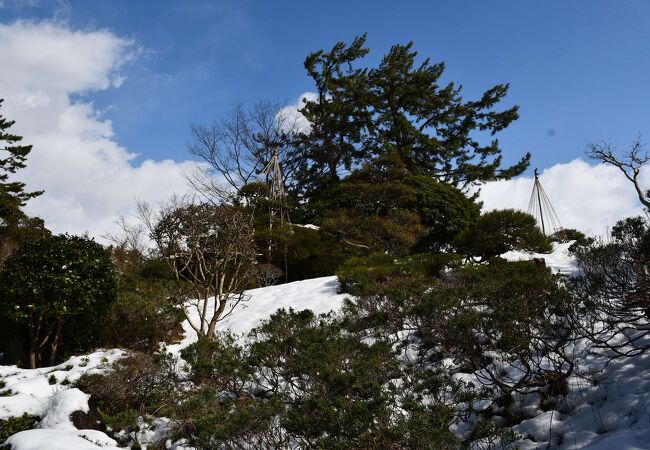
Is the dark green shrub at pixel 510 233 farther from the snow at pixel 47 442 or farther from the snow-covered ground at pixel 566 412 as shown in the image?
the snow at pixel 47 442

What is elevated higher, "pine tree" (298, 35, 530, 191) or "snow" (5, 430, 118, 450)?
"pine tree" (298, 35, 530, 191)

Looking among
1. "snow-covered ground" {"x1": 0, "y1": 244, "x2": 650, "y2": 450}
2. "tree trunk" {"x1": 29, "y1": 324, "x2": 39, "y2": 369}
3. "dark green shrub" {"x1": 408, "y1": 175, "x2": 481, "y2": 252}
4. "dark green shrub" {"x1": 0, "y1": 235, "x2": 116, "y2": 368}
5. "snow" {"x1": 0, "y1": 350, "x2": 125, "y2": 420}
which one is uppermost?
"dark green shrub" {"x1": 408, "y1": 175, "x2": 481, "y2": 252}

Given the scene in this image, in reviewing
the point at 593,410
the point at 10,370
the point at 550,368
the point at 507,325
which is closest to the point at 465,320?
the point at 507,325

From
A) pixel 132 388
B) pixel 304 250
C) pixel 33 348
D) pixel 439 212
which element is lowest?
pixel 132 388

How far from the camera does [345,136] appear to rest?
958 inches

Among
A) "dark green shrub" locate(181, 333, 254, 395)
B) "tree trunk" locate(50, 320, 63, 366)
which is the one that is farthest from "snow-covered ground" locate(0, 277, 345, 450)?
"dark green shrub" locate(181, 333, 254, 395)

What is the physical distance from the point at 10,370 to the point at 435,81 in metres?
22.5

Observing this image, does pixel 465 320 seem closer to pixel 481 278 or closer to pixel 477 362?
pixel 477 362

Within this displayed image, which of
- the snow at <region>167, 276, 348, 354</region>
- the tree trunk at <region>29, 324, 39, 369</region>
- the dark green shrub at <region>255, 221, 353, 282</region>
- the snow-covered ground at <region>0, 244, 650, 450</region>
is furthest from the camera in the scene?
the dark green shrub at <region>255, 221, 353, 282</region>

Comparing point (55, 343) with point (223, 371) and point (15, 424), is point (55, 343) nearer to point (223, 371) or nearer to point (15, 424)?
point (15, 424)

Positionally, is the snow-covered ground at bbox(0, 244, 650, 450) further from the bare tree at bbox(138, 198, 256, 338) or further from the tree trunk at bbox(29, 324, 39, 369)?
the bare tree at bbox(138, 198, 256, 338)

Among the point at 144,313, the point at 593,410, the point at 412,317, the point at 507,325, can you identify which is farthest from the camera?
the point at 144,313

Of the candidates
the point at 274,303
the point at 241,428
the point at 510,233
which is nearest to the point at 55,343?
the point at 274,303

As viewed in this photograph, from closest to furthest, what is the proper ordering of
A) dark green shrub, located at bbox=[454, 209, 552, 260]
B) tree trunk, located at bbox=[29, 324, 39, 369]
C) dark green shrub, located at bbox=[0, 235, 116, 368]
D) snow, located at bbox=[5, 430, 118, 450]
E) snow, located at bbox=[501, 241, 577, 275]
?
snow, located at bbox=[5, 430, 118, 450]
dark green shrub, located at bbox=[0, 235, 116, 368]
tree trunk, located at bbox=[29, 324, 39, 369]
dark green shrub, located at bbox=[454, 209, 552, 260]
snow, located at bbox=[501, 241, 577, 275]
